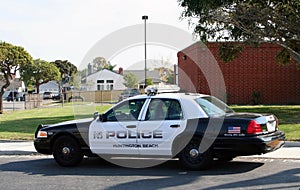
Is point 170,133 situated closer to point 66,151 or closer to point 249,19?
point 66,151

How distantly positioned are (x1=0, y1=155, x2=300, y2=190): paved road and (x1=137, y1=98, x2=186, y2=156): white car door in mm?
481

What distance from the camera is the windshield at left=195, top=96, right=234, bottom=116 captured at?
945 cm

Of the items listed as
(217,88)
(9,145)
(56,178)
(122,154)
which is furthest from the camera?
(217,88)

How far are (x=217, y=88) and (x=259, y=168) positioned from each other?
2292cm

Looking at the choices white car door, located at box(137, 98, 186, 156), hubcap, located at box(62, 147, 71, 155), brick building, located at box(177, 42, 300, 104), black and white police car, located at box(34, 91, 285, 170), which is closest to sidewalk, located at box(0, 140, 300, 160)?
black and white police car, located at box(34, 91, 285, 170)

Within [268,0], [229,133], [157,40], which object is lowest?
[229,133]

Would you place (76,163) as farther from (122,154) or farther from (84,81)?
(84,81)

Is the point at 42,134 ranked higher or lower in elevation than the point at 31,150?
higher

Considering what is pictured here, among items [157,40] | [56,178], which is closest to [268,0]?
[157,40]

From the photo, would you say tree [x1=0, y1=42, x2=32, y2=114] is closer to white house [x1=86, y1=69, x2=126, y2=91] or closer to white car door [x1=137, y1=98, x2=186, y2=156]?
white car door [x1=137, y1=98, x2=186, y2=156]

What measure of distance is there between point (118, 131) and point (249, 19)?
34.9 ft

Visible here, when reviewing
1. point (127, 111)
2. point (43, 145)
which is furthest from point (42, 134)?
point (127, 111)

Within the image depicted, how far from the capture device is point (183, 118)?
30.2 ft

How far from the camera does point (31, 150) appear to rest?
1251 centimetres
